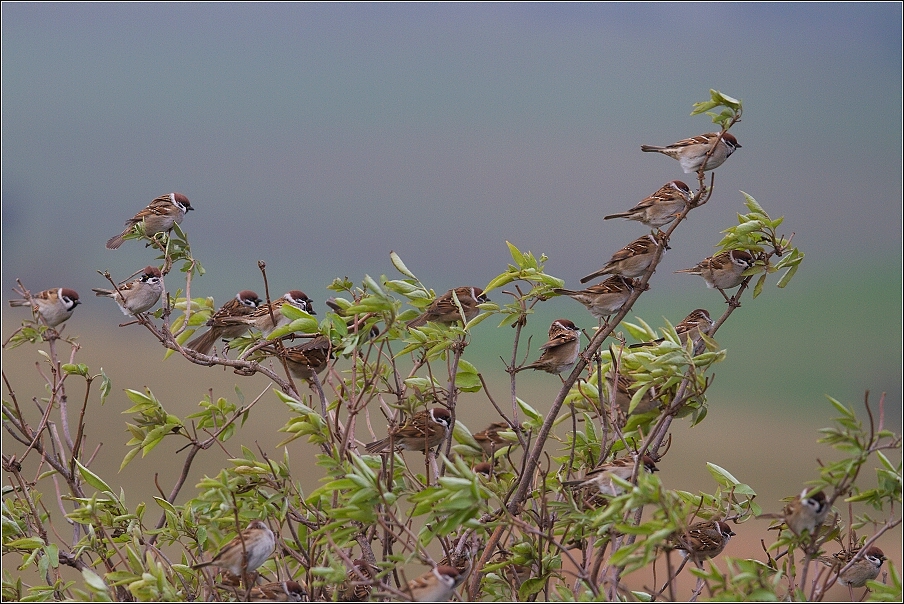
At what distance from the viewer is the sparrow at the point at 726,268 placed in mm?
2254

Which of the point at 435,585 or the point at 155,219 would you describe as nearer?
the point at 435,585

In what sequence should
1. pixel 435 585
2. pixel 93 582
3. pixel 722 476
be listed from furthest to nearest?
pixel 722 476 → pixel 435 585 → pixel 93 582

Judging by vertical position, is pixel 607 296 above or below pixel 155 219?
below

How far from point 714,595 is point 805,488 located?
299 millimetres

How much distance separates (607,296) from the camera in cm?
248

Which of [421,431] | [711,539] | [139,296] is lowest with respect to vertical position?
[711,539]

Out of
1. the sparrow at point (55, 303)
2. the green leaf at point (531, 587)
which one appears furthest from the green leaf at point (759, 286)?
the sparrow at point (55, 303)

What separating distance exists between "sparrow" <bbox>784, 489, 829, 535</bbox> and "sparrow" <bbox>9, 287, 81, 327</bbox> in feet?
6.66

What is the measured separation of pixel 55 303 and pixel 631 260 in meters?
1.71

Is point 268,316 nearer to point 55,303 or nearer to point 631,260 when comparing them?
point 55,303

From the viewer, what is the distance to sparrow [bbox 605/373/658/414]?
1.98 m

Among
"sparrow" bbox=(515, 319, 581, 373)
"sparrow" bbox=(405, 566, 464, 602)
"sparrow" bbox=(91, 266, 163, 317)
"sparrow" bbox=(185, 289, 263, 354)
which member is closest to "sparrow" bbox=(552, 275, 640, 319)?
"sparrow" bbox=(515, 319, 581, 373)

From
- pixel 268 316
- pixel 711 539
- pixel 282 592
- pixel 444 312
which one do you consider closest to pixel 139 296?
pixel 268 316

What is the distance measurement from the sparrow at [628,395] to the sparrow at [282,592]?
903mm
